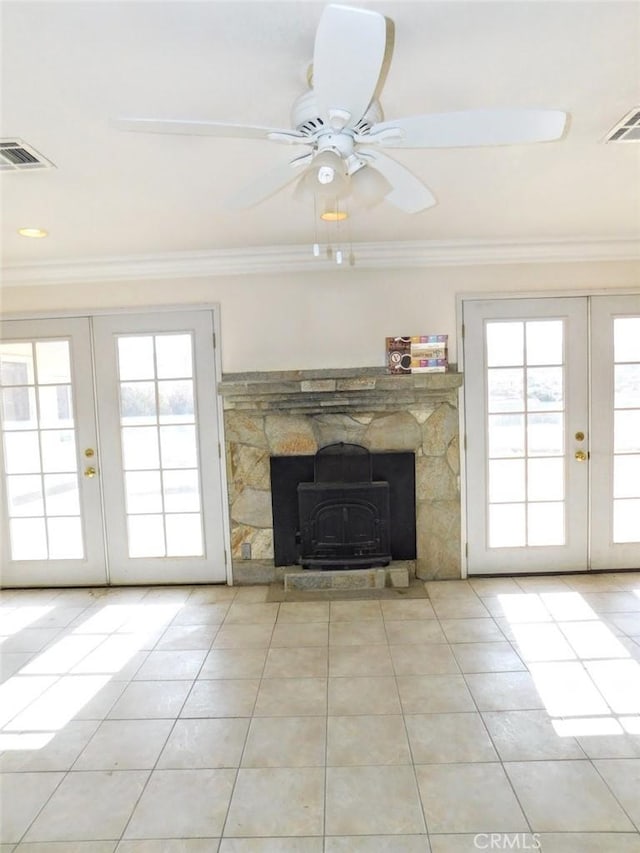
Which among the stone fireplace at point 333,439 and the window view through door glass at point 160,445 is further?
the window view through door glass at point 160,445

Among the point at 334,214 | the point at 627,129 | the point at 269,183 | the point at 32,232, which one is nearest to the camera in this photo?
the point at 269,183

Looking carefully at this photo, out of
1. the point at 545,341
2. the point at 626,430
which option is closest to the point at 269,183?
the point at 545,341

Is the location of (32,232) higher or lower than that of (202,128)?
higher

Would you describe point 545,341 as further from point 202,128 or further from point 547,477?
point 202,128

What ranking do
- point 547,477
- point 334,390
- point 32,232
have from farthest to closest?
point 547,477, point 334,390, point 32,232

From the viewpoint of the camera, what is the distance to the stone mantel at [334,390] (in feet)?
11.4

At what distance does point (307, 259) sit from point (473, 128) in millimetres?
2287

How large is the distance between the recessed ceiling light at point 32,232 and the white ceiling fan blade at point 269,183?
178cm

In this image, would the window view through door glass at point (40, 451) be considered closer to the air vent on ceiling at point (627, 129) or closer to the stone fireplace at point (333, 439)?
the stone fireplace at point (333, 439)

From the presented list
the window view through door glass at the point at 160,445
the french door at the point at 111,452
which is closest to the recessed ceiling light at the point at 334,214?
the french door at the point at 111,452

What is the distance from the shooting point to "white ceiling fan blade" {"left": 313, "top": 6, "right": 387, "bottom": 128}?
103 cm

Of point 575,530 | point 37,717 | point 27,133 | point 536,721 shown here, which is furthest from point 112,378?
point 575,530

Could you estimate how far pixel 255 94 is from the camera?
5.56 feet

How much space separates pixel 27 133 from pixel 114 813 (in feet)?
8.43
